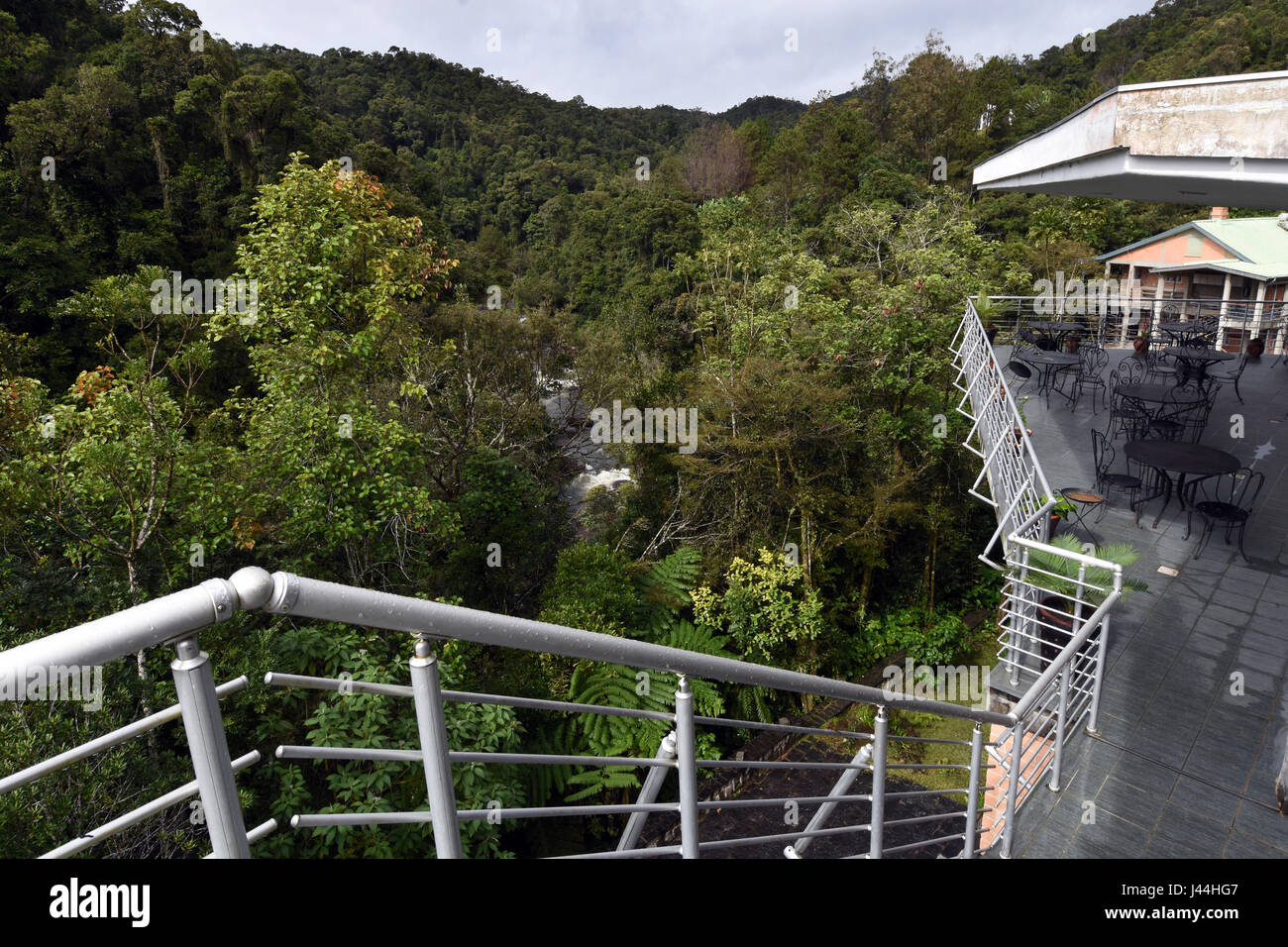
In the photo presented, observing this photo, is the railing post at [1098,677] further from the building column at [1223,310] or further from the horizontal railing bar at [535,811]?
the building column at [1223,310]

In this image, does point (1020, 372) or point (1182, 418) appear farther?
point (1020, 372)

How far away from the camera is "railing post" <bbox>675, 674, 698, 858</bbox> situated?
1691 mm

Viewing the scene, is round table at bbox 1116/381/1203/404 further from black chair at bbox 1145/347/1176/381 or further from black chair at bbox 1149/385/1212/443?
black chair at bbox 1145/347/1176/381

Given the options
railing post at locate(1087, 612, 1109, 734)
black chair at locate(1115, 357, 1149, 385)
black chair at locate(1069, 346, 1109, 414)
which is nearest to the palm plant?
railing post at locate(1087, 612, 1109, 734)

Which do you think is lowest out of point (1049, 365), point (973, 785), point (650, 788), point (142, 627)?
point (973, 785)

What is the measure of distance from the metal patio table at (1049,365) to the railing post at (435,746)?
1297 cm

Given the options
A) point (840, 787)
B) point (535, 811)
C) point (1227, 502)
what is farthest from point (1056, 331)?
point (535, 811)

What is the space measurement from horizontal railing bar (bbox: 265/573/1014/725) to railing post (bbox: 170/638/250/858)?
0.11 m

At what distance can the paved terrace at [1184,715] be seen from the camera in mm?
4137

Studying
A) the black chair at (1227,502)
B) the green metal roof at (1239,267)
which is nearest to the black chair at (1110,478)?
the black chair at (1227,502)

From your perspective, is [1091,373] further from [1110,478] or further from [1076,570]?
[1076,570]

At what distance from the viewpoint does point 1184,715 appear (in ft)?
16.3

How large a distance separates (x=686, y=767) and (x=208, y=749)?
41.7 inches
